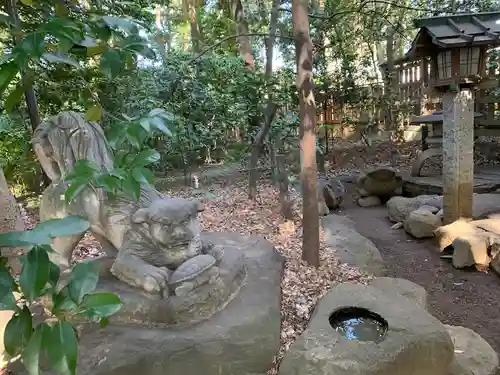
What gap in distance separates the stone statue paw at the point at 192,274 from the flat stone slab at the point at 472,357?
160 centimetres

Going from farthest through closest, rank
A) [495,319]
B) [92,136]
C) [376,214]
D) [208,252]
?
[376,214] → [495,319] → [208,252] → [92,136]

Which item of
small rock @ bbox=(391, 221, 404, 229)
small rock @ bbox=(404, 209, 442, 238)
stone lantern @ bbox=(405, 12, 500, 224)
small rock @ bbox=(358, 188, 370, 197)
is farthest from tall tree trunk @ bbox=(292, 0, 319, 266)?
small rock @ bbox=(358, 188, 370, 197)

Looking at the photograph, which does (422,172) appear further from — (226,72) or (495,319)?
(495,319)

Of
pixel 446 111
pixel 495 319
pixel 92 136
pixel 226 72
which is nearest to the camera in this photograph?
pixel 92 136

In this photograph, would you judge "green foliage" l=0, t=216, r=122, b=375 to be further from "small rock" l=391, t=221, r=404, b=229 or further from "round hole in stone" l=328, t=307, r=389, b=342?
"small rock" l=391, t=221, r=404, b=229

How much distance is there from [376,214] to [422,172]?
229 centimetres

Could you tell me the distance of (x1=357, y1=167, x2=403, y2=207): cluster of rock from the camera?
732 centimetres

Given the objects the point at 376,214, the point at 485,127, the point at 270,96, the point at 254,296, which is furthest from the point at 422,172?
the point at 254,296

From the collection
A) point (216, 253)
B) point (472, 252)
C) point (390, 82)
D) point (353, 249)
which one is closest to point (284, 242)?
point (353, 249)

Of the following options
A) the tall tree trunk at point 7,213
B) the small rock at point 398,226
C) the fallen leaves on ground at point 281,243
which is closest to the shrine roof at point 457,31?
the small rock at point 398,226

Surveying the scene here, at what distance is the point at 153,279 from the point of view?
7.77 ft

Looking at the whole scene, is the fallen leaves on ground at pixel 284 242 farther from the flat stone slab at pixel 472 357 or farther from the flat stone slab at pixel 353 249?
the flat stone slab at pixel 472 357

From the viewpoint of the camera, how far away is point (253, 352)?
2.26 metres

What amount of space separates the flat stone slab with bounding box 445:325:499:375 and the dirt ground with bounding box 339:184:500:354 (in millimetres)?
387
